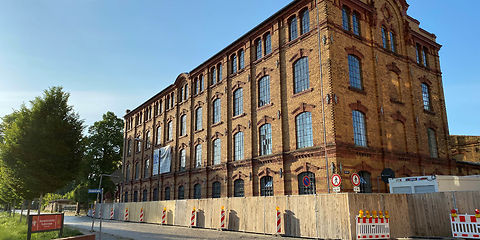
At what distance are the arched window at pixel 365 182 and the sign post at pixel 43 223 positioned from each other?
582 inches

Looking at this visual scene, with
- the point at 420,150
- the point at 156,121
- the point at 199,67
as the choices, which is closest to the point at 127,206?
the point at 156,121

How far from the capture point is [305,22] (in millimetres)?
21328

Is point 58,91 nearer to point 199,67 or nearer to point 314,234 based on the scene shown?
point 199,67

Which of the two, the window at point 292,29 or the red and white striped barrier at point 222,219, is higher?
the window at point 292,29

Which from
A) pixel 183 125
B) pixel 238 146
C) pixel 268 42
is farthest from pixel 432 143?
Answer: pixel 183 125

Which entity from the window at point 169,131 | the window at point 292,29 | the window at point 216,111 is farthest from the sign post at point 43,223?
the window at point 169,131

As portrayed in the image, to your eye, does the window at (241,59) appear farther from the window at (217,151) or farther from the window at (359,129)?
the window at (359,129)

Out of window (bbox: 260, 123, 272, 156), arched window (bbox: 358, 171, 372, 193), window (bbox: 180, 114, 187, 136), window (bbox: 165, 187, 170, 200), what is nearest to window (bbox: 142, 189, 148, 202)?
window (bbox: 165, 187, 170, 200)

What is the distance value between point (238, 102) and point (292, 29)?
7153 millimetres

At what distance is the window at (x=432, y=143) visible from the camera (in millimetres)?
23953

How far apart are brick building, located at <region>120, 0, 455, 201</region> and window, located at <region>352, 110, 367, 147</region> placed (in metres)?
→ 0.07

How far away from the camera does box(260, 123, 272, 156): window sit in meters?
22.4

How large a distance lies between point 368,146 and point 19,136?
19.5 m

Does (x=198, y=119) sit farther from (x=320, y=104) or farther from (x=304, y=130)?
(x=320, y=104)
